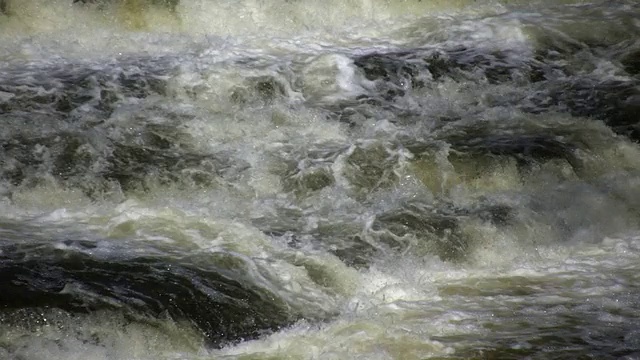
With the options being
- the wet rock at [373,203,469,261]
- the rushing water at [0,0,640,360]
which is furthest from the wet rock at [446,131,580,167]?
the wet rock at [373,203,469,261]

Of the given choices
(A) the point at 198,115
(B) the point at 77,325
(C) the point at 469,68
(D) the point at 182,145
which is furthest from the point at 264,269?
(C) the point at 469,68

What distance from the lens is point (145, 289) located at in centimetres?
393

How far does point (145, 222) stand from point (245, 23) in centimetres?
308

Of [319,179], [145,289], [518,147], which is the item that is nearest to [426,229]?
[319,179]

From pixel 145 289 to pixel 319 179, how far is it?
5.36ft

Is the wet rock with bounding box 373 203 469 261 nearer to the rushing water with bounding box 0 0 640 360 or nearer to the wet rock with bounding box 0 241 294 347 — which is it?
the rushing water with bounding box 0 0 640 360

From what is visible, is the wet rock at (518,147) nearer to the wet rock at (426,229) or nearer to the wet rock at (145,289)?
the wet rock at (426,229)

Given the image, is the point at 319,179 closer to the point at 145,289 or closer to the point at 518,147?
the point at 518,147

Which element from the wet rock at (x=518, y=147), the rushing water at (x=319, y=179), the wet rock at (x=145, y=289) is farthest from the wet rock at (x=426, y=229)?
the wet rock at (x=145, y=289)

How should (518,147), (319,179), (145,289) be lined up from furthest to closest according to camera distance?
(518,147), (319,179), (145,289)

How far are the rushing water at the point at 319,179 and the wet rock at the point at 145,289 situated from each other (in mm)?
14

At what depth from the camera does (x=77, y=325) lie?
3.57 metres

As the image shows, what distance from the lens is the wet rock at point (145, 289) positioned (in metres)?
3.74

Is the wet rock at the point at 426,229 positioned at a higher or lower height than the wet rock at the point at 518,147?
lower
